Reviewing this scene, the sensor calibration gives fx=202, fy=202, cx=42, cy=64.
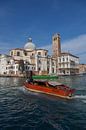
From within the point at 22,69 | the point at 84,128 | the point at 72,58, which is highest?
the point at 72,58

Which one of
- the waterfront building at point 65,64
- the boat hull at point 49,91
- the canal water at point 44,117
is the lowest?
the canal water at point 44,117

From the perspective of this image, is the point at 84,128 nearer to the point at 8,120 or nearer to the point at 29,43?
the point at 8,120

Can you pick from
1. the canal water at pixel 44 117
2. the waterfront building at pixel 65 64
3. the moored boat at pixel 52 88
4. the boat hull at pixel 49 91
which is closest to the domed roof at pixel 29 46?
the waterfront building at pixel 65 64

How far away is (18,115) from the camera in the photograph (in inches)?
689

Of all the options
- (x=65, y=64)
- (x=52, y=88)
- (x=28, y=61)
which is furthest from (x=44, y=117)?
(x=65, y=64)

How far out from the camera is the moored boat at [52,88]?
85.2 feet

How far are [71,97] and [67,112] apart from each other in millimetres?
7557

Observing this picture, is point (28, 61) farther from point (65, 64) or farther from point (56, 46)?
point (56, 46)

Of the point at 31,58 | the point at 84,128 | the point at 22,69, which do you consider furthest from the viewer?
the point at 31,58

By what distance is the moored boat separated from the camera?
25969mm

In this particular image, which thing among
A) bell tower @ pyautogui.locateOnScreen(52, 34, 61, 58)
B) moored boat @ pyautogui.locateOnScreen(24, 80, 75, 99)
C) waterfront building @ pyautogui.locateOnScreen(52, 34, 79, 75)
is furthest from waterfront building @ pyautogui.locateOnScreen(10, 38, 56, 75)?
moored boat @ pyautogui.locateOnScreen(24, 80, 75, 99)

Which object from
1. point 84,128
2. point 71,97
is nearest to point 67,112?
point 84,128

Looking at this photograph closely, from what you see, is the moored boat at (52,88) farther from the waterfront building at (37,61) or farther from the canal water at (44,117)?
the waterfront building at (37,61)

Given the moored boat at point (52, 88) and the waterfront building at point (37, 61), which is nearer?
the moored boat at point (52, 88)
